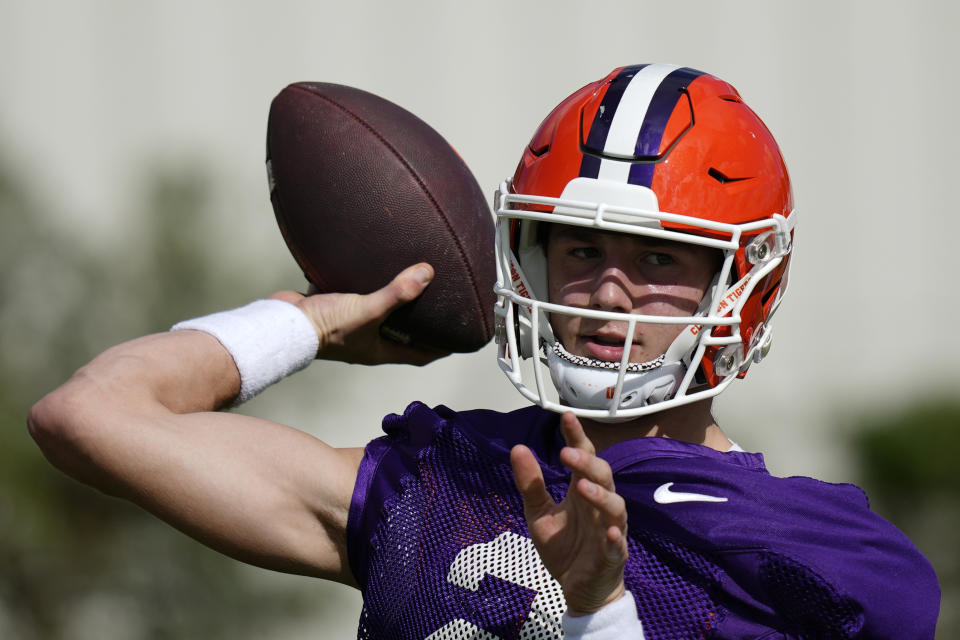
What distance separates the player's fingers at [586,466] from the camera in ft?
4.41

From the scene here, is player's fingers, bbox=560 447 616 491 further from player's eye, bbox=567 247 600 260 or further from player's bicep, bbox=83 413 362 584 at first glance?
player's bicep, bbox=83 413 362 584

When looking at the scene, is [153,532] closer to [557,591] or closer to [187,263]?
[187,263]

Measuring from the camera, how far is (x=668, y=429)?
6.40 feet

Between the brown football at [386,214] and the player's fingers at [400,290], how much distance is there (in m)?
0.03

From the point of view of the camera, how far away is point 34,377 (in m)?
5.88

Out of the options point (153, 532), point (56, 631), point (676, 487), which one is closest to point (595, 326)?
point (676, 487)

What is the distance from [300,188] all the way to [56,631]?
4.37 meters

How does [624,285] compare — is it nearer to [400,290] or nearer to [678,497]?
[678,497]

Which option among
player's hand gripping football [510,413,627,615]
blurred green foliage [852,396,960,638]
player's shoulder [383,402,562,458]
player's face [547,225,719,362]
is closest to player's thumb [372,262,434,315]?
player's shoulder [383,402,562,458]

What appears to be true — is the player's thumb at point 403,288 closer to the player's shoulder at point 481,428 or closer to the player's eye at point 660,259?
the player's shoulder at point 481,428

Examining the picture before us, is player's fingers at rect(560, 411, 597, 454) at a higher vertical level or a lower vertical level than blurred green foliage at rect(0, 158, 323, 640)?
higher

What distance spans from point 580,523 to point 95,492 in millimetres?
4762

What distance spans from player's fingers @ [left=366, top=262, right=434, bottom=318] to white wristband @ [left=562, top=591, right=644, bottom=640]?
853 millimetres

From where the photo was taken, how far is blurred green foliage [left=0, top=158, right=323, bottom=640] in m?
5.68
